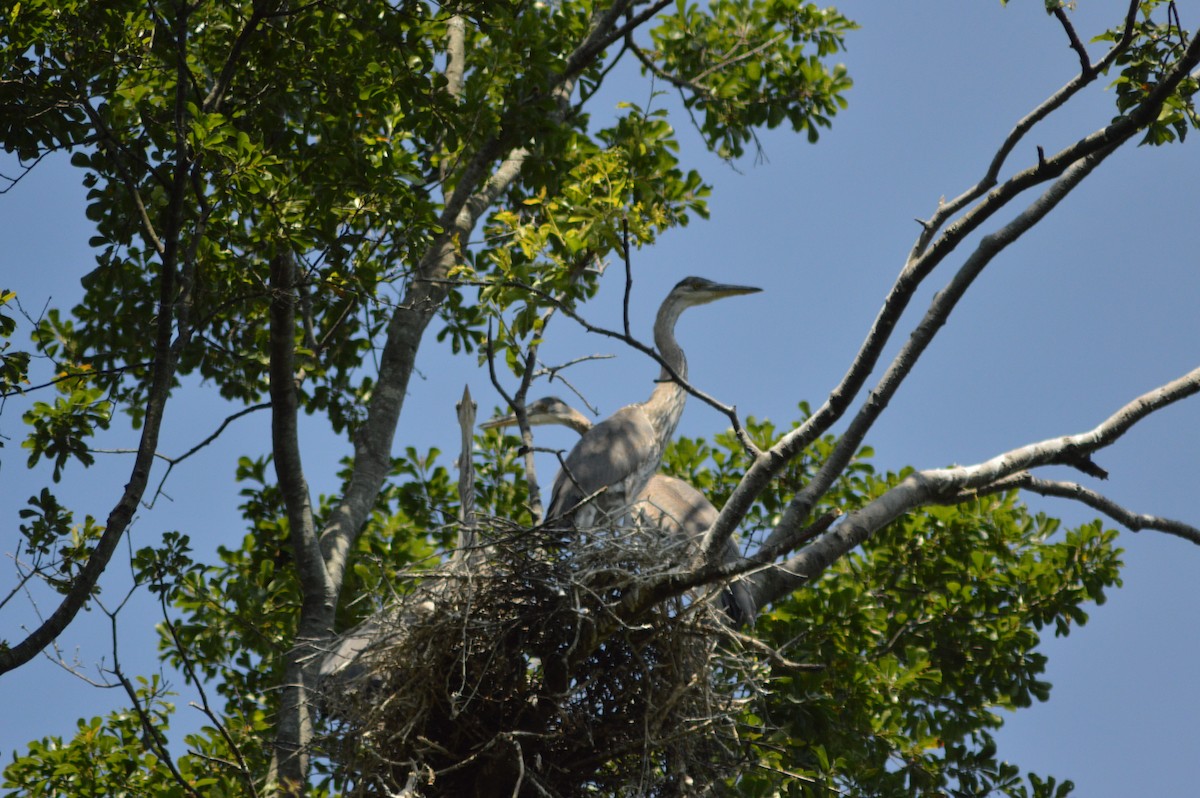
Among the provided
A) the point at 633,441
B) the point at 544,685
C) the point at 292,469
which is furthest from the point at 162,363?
the point at 633,441

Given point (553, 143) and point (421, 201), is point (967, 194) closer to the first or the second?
point (421, 201)

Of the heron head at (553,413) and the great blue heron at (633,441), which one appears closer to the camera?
the great blue heron at (633,441)

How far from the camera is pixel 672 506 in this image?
6133mm

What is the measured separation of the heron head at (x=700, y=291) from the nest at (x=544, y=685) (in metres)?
3.46

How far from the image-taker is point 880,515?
180 inches

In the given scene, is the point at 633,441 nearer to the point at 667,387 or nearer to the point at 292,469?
the point at 667,387

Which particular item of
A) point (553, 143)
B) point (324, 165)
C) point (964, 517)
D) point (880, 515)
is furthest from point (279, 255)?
point (964, 517)

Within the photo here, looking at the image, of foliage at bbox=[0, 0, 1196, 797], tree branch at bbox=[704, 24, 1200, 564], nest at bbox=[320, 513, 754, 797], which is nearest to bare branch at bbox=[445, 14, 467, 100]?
foliage at bbox=[0, 0, 1196, 797]

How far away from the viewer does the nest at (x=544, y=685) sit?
14.1 feet

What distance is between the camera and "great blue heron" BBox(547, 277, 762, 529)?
6.19 m

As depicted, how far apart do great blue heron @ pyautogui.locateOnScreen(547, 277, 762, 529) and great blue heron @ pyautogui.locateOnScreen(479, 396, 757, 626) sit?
13cm

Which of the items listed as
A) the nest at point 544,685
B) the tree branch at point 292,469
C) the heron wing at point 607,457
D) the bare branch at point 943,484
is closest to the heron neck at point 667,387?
the heron wing at point 607,457

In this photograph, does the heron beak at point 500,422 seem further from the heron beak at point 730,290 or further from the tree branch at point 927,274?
the tree branch at point 927,274

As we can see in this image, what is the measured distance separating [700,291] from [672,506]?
2053mm
